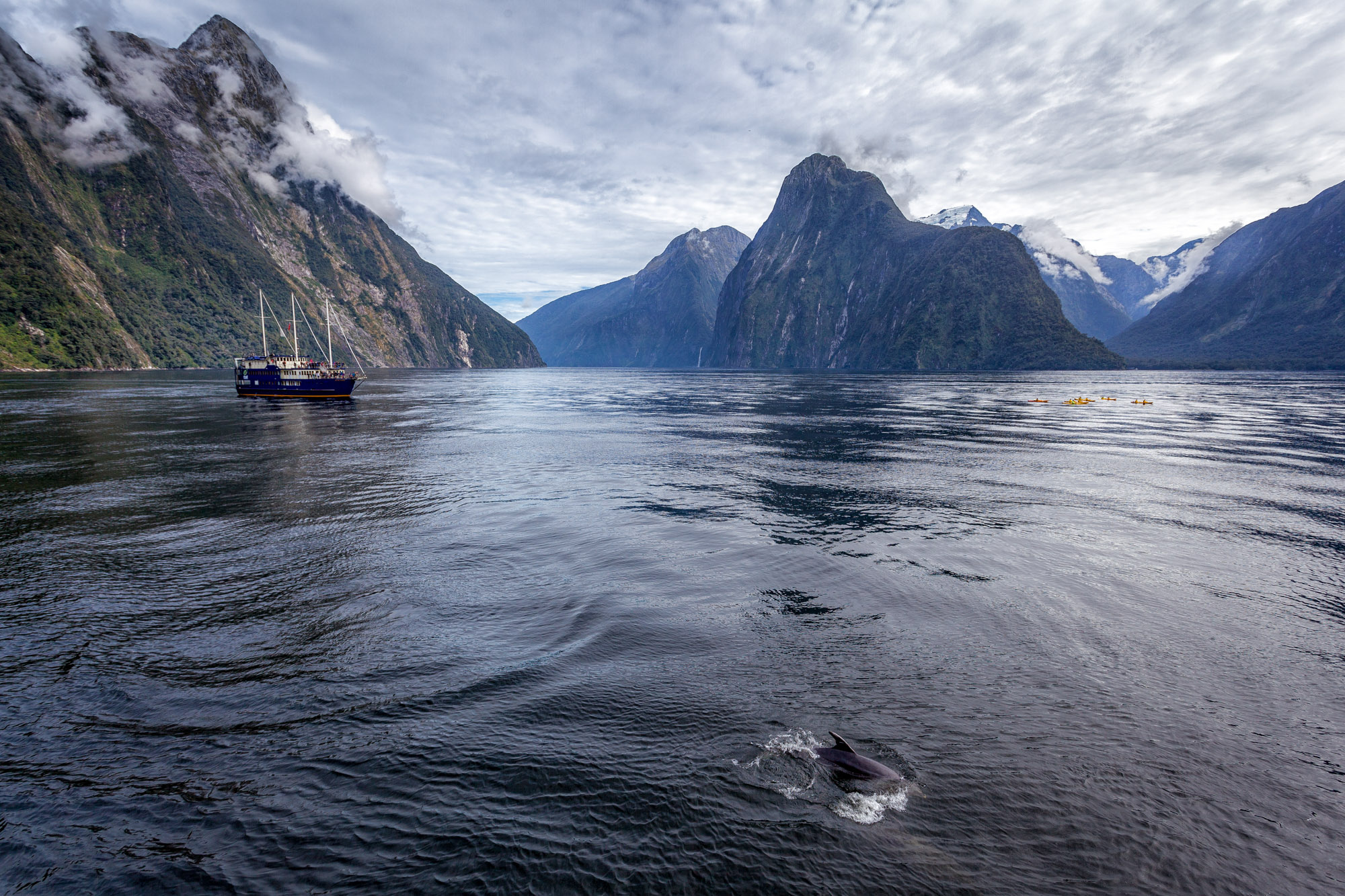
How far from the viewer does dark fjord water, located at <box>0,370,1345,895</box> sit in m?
7.38

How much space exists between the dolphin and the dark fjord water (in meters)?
0.32

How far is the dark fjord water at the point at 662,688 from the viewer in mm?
7375

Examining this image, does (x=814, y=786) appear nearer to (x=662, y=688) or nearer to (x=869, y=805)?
(x=869, y=805)

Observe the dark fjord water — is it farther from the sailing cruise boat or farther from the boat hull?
the sailing cruise boat

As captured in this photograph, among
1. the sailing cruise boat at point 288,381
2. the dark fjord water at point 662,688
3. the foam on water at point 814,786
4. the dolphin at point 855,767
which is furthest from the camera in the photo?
the sailing cruise boat at point 288,381

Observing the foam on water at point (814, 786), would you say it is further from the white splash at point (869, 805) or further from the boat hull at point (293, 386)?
the boat hull at point (293, 386)

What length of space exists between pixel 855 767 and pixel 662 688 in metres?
4.03

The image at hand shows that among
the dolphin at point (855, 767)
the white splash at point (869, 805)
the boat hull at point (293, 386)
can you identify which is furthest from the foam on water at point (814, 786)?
the boat hull at point (293, 386)

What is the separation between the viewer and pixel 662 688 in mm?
11312

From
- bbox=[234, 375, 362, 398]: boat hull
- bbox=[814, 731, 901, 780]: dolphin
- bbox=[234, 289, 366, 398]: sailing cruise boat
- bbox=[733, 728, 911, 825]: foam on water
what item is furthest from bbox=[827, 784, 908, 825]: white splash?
bbox=[234, 375, 362, 398]: boat hull

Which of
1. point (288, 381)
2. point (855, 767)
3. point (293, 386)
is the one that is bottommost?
point (855, 767)

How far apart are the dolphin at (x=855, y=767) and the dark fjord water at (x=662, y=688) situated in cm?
32

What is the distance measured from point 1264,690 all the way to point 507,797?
1505 cm

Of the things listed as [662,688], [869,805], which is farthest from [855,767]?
[662,688]
